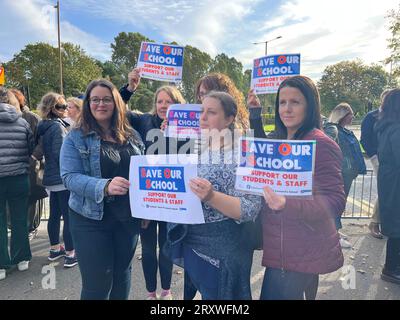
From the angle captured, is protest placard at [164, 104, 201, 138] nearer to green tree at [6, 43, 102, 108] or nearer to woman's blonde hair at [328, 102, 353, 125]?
A: woman's blonde hair at [328, 102, 353, 125]

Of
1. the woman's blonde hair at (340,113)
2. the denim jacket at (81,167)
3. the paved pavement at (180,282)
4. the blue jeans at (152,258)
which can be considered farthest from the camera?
the woman's blonde hair at (340,113)

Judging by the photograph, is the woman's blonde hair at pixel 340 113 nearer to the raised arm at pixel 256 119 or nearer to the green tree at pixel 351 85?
the raised arm at pixel 256 119

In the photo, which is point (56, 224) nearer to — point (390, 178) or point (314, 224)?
point (314, 224)

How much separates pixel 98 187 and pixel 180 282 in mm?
1975

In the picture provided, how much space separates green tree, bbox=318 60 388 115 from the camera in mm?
54500

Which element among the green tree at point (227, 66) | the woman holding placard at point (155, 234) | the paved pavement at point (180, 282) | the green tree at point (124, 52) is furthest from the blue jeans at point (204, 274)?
the green tree at point (227, 66)

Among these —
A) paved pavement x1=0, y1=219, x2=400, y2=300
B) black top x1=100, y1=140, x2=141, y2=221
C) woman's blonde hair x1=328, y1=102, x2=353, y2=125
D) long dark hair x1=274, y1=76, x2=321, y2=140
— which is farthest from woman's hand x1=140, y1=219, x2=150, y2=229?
woman's blonde hair x1=328, y1=102, x2=353, y2=125

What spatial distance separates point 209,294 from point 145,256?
118 centimetres

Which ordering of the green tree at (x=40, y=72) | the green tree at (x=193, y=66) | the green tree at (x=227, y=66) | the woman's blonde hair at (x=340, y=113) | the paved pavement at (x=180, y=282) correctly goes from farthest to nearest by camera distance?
the green tree at (x=227, y=66), the green tree at (x=193, y=66), the green tree at (x=40, y=72), the woman's blonde hair at (x=340, y=113), the paved pavement at (x=180, y=282)

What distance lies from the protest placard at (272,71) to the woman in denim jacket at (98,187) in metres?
1.76

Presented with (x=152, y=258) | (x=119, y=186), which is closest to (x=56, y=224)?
(x=152, y=258)

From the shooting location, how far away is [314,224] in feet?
6.12

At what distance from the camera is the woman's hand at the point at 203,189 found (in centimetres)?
Result: 179
